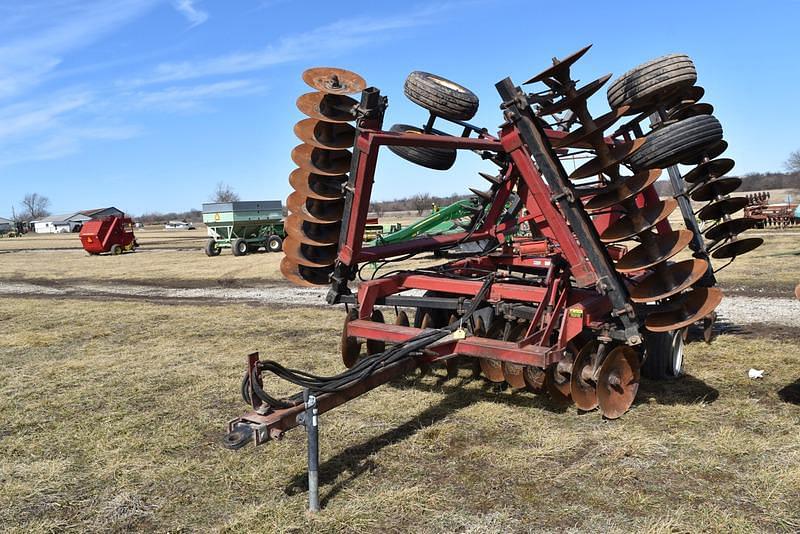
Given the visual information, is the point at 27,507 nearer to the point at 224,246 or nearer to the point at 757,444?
the point at 757,444

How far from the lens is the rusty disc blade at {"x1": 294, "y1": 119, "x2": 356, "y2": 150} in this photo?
6012 mm

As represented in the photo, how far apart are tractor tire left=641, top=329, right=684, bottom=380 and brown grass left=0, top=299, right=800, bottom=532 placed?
0.54 feet

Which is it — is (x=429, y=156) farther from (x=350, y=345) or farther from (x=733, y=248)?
(x=733, y=248)

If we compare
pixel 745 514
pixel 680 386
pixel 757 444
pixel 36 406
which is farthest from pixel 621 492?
pixel 36 406

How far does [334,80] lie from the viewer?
598cm

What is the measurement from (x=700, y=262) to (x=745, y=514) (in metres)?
1.91

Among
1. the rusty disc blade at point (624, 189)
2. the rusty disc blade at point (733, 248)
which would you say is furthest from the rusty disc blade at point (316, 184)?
the rusty disc blade at point (733, 248)

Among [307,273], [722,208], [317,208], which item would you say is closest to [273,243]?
[307,273]

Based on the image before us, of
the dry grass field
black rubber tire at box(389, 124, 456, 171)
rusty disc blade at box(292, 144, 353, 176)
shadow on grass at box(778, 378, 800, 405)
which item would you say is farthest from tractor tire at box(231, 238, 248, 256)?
shadow on grass at box(778, 378, 800, 405)

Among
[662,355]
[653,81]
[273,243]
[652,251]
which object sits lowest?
[662,355]

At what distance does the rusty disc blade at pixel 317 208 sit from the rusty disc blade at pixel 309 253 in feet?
1.05

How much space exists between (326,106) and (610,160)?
2762 millimetres

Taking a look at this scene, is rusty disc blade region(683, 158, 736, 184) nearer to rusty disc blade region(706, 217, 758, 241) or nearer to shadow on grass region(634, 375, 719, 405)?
rusty disc blade region(706, 217, 758, 241)

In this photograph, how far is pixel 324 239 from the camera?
6312mm
